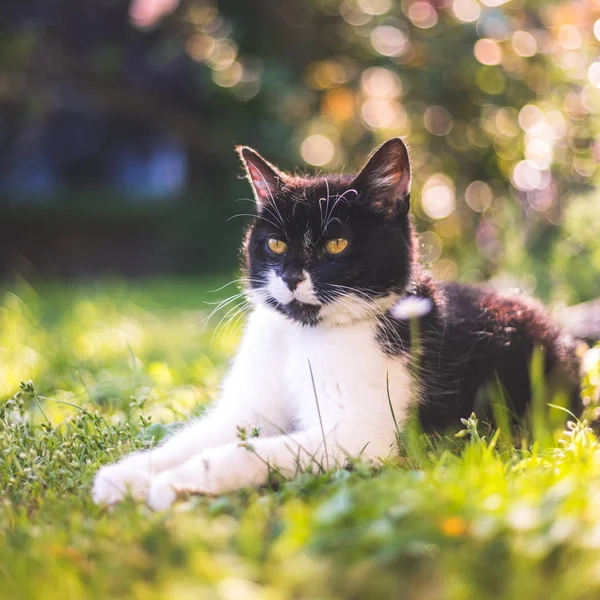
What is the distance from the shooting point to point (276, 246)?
2.09 m

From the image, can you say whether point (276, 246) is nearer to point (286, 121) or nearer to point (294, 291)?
point (294, 291)

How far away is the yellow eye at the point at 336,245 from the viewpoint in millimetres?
1995

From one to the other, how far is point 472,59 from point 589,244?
10.5ft

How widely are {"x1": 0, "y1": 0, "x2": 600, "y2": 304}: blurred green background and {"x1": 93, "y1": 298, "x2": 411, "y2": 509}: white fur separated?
218cm

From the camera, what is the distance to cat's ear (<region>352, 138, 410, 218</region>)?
2.01m

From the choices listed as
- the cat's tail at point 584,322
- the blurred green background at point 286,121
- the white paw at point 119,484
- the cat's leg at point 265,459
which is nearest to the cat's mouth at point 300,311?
the cat's leg at point 265,459

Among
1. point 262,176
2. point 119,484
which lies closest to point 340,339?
point 262,176

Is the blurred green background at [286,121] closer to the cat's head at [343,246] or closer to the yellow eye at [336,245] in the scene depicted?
the cat's head at [343,246]

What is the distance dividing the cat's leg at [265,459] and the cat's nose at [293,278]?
41 centimetres

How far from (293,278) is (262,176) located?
43cm

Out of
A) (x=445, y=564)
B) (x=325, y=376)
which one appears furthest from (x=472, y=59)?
(x=445, y=564)

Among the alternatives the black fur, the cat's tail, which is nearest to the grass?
the black fur

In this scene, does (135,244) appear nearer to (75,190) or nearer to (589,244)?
(75,190)

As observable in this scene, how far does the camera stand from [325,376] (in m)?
1.93
